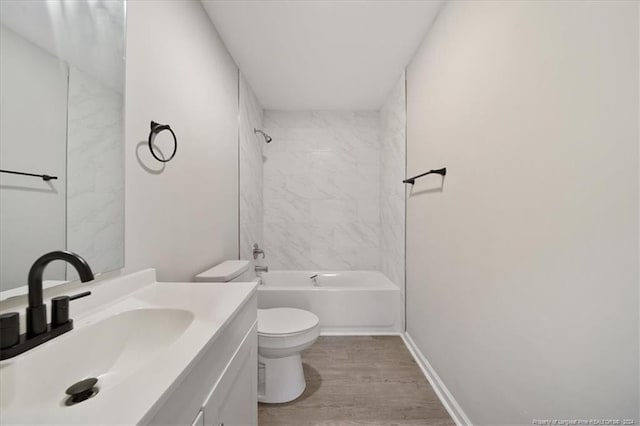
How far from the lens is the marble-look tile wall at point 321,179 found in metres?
3.24

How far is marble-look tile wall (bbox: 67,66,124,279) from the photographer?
0.80 metres

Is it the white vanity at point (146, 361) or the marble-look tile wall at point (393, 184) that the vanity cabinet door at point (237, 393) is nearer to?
the white vanity at point (146, 361)

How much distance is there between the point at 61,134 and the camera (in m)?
0.76

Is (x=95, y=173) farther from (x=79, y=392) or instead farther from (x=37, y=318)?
(x=79, y=392)


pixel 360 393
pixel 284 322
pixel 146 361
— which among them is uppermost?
pixel 146 361

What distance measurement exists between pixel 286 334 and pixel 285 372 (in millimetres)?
279

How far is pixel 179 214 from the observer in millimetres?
1369

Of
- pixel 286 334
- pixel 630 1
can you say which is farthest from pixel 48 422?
pixel 630 1

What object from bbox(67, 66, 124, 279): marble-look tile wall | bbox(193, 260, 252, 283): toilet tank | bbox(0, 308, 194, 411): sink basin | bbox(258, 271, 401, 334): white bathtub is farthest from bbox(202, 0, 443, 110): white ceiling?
bbox(258, 271, 401, 334): white bathtub

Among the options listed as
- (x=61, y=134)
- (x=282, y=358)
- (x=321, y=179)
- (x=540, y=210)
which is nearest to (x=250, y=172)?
(x=321, y=179)

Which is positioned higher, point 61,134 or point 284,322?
point 61,134

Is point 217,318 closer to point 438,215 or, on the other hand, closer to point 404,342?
point 438,215

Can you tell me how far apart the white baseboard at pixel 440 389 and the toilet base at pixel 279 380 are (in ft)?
2.87

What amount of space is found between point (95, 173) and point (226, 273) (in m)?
0.88
